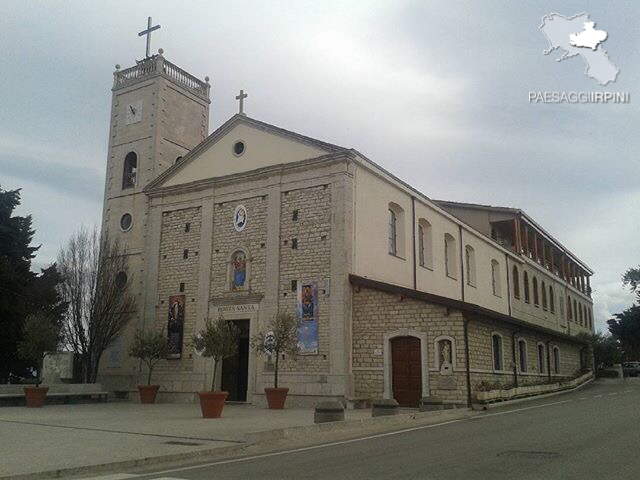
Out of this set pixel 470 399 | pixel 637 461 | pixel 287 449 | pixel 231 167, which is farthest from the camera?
pixel 231 167

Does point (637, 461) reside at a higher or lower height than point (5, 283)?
lower

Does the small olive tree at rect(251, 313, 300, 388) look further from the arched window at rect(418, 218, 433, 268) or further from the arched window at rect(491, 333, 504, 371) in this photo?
the arched window at rect(418, 218, 433, 268)

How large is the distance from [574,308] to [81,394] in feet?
161

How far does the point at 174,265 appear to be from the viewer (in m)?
28.6

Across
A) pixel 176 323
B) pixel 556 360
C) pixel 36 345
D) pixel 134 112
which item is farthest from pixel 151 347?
pixel 556 360

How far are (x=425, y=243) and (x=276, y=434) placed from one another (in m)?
19.7

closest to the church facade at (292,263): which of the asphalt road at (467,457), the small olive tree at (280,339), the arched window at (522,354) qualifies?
the arched window at (522,354)

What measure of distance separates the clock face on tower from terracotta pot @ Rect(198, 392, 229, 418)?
19533mm

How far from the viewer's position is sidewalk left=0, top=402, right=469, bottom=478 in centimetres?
980

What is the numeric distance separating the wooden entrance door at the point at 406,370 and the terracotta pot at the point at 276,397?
4.06 m

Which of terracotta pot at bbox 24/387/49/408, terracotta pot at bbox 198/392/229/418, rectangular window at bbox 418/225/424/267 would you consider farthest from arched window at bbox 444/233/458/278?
terracotta pot at bbox 24/387/49/408

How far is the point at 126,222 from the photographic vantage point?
31781 millimetres

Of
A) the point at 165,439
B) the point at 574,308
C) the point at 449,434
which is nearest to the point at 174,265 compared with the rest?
the point at 165,439

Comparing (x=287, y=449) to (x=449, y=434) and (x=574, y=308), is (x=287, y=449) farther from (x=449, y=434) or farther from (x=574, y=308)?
(x=574, y=308)
